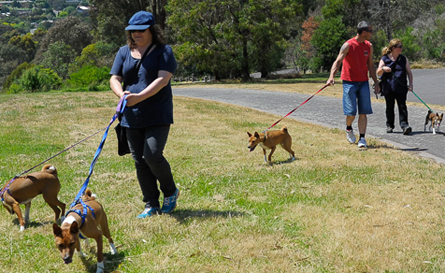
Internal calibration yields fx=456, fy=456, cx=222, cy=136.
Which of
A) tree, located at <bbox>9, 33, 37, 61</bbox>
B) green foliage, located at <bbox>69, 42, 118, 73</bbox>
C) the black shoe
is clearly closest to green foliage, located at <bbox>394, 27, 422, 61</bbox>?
green foliage, located at <bbox>69, 42, 118, 73</bbox>

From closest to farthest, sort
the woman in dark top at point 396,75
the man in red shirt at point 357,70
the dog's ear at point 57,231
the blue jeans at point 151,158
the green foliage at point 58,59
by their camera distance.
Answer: the dog's ear at point 57,231 → the blue jeans at point 151,158 → the man in red shirt at point 357,70 → the woman in dark top at point 396,75 → the green foliage at point 58,59

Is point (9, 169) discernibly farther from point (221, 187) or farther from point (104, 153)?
point (221, 187)

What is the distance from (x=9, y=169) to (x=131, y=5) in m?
36.3

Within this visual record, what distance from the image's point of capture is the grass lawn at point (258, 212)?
3.74m

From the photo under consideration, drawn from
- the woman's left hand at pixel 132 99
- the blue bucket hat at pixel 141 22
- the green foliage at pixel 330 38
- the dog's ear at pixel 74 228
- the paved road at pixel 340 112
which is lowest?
the paved road at pixel 340 112

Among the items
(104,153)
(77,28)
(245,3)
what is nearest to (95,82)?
(245,3)

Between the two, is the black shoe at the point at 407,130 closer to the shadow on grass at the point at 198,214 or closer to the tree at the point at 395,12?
the shadow on grass at the point at 198,214

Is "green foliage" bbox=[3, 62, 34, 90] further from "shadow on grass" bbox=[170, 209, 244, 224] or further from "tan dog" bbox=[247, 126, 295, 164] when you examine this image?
"shadow on grass" bbox=[170, 209, 244, 224]

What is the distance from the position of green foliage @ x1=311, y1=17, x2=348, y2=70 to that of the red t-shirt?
102 feet

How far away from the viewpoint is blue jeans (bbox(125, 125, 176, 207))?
4.46m

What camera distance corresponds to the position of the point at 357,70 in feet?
26.2

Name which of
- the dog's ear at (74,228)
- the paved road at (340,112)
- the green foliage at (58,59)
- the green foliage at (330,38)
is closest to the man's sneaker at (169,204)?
the dog's ear at (74,228)

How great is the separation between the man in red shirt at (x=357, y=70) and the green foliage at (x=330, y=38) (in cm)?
3093

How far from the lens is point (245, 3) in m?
29.3
